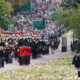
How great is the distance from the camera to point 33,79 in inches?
1128

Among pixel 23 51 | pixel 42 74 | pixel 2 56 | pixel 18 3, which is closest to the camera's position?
pixel 42 74

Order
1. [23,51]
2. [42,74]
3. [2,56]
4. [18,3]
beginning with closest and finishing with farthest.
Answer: [42,74], [2,56], [23,51], [18,3]

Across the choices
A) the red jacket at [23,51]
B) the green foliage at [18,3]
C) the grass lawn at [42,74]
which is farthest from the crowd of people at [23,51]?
the green foliage at [18,3]

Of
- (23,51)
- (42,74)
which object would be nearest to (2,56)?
(23,51)

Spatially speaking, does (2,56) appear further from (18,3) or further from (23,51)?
(18,3)

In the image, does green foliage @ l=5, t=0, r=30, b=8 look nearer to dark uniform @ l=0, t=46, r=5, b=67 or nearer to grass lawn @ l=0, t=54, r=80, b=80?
dark uniform @ l=0, t=46, r=5, b=67

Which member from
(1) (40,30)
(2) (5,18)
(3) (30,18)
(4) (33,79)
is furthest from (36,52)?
(3) (30,18)

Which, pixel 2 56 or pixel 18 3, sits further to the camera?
pixel 18 3

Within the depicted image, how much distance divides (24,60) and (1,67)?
2728 millimetres

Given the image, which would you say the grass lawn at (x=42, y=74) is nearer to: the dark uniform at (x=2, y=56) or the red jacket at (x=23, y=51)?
the dark uniform at (x=2, y=56)

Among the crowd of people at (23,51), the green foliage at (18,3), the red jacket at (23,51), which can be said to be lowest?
the green foliage at (18,3)

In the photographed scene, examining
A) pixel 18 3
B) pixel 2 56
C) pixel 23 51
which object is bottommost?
pixel 18 3

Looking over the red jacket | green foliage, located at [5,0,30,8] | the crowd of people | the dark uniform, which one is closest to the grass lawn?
the dark uniform

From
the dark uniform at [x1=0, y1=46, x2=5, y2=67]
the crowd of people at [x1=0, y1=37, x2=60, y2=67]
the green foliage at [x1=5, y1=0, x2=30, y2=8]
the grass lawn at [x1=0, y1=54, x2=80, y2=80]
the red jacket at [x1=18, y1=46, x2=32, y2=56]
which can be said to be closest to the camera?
the grass lawn at [x1=0, y1=54, x2=80, y2=80]
